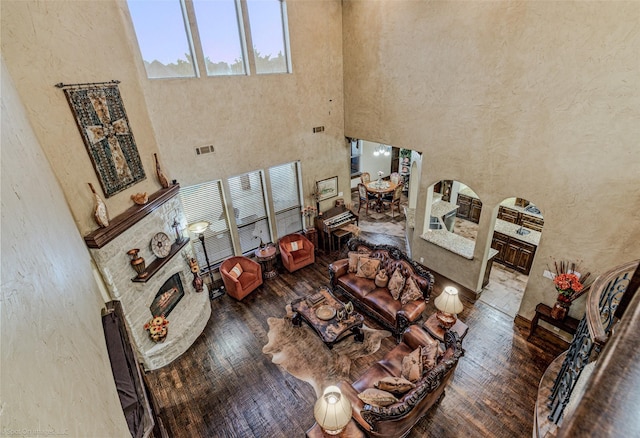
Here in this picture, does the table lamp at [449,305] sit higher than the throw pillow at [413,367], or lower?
higher

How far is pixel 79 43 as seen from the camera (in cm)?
427

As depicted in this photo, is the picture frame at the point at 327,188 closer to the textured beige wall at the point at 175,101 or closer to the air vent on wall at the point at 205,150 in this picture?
the textured beige wall at the point at 175,101

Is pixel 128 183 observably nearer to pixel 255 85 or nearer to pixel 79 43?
pixel 79 43

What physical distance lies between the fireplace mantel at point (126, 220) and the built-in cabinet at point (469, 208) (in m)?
8.25

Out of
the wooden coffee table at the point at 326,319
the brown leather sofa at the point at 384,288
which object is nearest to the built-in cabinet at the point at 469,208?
the brown leather sofa at the point at 384,288

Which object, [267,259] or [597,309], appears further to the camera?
[267,259]

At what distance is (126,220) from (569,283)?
23.3 feet

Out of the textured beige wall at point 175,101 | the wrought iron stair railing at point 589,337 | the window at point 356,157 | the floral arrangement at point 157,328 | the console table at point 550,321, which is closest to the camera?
the wrought iron stair railing at point 589,337

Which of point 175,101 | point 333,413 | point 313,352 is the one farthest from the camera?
point 175,101

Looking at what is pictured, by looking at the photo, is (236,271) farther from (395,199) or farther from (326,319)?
(395,199)

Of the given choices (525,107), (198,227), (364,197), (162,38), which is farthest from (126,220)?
(364,197)

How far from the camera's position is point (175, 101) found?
604 cm

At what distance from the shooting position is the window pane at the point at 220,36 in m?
6.04

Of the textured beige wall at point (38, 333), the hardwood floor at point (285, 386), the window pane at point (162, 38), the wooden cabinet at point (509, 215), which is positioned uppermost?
the window pane at point (162, 38)
